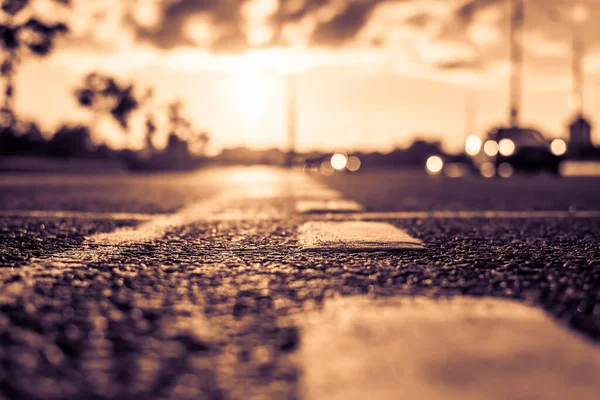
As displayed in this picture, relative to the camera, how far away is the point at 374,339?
4.83 feet

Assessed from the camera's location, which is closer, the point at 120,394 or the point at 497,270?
the point at 120,394

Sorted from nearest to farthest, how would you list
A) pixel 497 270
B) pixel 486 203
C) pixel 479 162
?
pixel 497 270 → pixel 486 203 → pixel 479 162

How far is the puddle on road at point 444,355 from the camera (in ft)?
3.80

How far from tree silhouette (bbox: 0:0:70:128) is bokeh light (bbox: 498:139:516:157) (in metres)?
12.7

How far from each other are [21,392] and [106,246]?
2111mm

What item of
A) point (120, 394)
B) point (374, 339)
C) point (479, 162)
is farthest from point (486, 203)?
point (479, 162)

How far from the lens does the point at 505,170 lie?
62.4 ft

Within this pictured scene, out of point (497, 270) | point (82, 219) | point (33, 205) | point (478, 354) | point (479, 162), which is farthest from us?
point (479, 162)

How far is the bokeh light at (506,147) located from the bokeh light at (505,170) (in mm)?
310

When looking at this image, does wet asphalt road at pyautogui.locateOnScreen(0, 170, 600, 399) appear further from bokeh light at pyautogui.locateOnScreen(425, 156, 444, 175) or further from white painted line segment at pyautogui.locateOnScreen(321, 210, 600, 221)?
bokeh light at pyautogui.locateOnScreen(425, 156, 444, 175)

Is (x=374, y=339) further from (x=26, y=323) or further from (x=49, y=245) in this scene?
(x=49, y=245)

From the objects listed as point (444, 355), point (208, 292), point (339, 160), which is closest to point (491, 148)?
point (339, 160)

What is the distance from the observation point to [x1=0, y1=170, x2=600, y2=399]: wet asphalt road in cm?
130

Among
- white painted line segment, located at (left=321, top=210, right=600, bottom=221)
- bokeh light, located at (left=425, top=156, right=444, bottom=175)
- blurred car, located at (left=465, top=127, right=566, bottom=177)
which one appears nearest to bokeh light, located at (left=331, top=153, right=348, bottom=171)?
bokeh light, located at (left=425, top=156, right=444, bottom=175)
